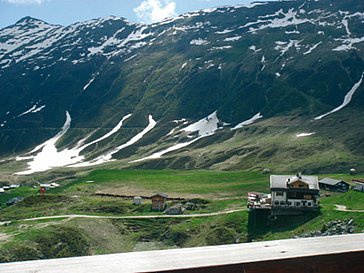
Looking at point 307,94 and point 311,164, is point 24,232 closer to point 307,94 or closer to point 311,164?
point 311,164

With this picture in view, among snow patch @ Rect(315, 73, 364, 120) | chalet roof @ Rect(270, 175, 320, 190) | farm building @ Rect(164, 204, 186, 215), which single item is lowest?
farm building @ Rect(164, 204, 186, 215)

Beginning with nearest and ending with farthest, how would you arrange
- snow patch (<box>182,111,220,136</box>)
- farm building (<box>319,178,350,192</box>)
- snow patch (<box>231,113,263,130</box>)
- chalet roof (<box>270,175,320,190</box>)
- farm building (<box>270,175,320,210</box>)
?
1. farm building (<box>270,175,320,210</box>)
2. chalet roof (<box>270,175,320,190</box>)
3. farm building (<box>319,178,350,192</box>)
4. snow patch (<box>231,113,263,130</box>)
5. snow patch (<box>182,111,220,136</box>)

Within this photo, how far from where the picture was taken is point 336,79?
191 m

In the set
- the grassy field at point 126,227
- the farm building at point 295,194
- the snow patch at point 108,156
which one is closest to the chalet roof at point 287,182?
the farm building at point 295,194

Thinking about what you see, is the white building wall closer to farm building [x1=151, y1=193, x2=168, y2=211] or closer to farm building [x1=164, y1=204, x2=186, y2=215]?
farm building [x1=164, y1=204, x2=186, y2=215]

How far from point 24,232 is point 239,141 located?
106394 mm

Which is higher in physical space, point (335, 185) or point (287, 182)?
point (287, 182)

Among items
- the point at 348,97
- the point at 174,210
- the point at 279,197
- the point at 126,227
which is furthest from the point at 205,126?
the point at 126,227

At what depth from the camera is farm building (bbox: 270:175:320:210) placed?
53094 mm

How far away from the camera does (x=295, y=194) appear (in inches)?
2132

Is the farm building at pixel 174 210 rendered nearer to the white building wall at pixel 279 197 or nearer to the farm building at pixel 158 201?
the farm building at pixel 158 201

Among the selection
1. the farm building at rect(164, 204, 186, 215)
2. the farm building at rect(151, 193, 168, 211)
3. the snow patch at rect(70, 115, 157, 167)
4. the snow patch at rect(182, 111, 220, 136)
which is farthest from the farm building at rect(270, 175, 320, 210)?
the snow patch at rect(182, 111, 220, 136)

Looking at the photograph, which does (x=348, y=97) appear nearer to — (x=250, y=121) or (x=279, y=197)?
(x=250, y=121)

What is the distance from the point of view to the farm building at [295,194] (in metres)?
53.1
